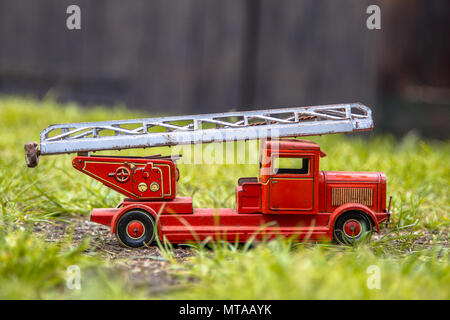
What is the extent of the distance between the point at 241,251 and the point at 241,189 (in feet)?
1.53

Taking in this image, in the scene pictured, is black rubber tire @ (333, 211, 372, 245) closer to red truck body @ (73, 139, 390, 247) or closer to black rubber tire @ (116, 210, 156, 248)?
red truck body @ (73, 139, 390, 247)

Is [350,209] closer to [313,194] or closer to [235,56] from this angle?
[313,194]

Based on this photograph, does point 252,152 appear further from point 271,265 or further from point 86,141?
point 271,265

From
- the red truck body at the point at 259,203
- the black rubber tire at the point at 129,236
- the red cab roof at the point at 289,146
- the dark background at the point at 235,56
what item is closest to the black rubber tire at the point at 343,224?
the red truck body at the point at 259,203

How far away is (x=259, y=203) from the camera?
10.2ft

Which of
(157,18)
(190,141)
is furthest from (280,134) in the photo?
(157,18)

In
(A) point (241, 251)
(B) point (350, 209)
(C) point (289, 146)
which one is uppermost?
(C) point (289, 146)

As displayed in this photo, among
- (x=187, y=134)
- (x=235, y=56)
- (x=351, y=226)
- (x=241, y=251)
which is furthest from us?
(x=235, y=56)

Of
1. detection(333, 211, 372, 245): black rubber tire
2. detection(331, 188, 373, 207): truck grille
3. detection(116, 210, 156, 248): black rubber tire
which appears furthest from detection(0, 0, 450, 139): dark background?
detection(116, 210, 156, 248): black rubber tire

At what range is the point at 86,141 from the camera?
2957 millimetres

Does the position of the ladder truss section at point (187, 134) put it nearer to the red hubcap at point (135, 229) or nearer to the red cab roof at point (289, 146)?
the red cab roof at point (289, 146)

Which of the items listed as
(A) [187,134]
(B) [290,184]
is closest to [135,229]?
(A) [187,134]

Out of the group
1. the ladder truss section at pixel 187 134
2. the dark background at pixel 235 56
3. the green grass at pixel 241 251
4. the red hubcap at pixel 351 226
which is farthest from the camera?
the dark background at pixel 235 56

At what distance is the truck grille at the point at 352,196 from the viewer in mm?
3123
